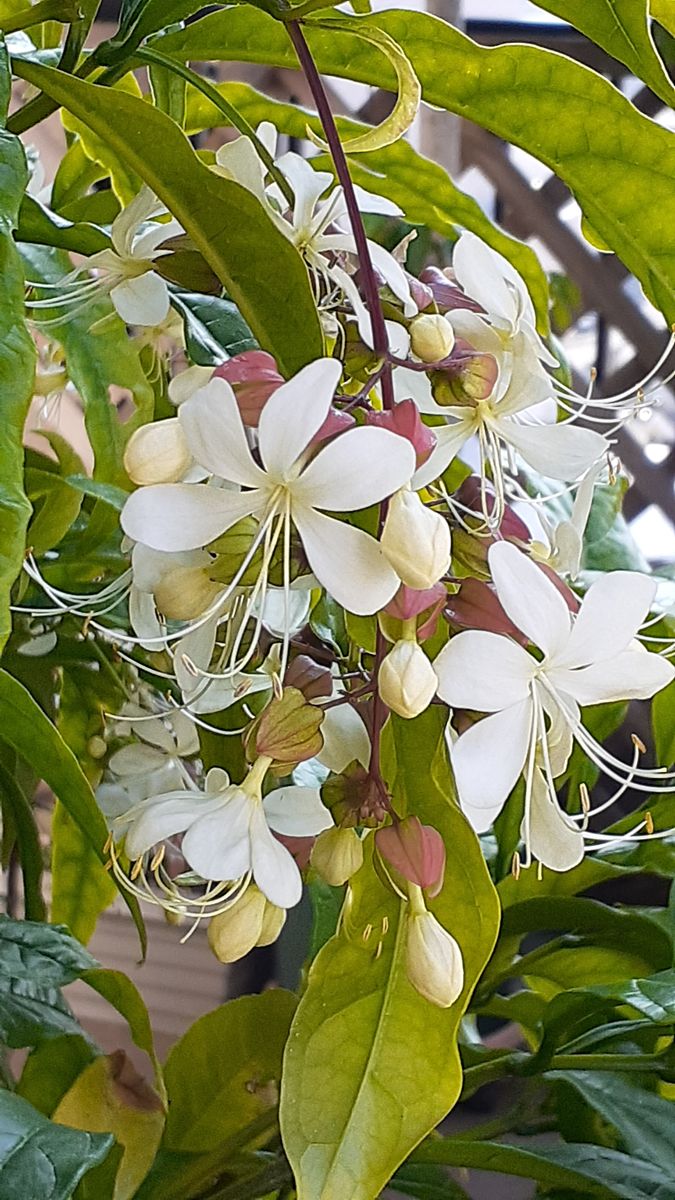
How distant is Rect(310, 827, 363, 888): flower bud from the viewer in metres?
0.25

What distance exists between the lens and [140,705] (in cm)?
41

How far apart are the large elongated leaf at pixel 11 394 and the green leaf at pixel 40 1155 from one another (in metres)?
0.13

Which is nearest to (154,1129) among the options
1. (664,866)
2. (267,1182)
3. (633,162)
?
(267,1182)

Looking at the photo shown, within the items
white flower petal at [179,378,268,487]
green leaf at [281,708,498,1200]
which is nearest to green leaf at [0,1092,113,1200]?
green leaf at [281,708,498,1200]

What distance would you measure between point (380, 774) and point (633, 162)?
6.0 inches

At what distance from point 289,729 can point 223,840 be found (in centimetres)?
3

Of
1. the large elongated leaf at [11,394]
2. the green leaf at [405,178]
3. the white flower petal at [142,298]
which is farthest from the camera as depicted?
the green leaf at [405,178]

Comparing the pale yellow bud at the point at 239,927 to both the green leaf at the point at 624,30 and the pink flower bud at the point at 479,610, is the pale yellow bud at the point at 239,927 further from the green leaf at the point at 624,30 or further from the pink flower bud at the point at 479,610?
the green leaf at the point at 624,30

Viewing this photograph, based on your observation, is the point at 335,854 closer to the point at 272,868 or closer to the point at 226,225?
the point at 272,868

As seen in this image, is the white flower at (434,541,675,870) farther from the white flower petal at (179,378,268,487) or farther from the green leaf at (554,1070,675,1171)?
the green leaf at (554,1070,675,1171)

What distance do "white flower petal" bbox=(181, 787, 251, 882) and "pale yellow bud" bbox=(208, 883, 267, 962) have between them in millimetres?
→ 13

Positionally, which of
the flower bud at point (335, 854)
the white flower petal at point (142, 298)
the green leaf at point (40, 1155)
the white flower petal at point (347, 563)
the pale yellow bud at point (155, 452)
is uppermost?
the white flower petal at point (142, 298)

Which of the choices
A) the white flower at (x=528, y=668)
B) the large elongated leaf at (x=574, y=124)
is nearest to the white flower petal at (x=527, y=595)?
the white flower at (x=528, y=668)

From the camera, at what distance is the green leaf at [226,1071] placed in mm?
385
